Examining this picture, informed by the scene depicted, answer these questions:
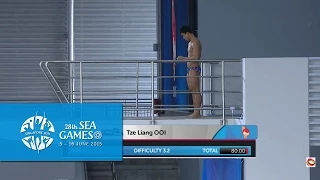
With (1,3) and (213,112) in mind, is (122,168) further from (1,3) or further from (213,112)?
(213,112)

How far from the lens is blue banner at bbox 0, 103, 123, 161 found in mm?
8180

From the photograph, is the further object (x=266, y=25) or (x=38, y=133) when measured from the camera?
(x=266, y=25)

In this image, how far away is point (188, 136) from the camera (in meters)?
7.96

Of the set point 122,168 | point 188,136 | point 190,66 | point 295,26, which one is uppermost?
point 295,26

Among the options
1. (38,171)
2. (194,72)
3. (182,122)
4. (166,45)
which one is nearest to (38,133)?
(182,122)

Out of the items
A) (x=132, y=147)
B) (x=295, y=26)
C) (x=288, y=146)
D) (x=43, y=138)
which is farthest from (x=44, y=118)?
(x=295, y=26)

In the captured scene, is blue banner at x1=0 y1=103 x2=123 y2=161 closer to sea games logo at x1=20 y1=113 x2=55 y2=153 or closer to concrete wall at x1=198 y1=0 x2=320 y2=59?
sea games logo at x1=20 y1=113 x2=55 y2=153

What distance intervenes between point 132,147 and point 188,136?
0.62m
